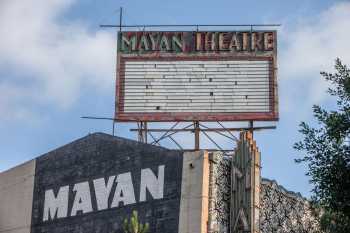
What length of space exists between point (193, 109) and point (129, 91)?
417cm

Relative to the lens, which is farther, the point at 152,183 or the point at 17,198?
the point at 17,198

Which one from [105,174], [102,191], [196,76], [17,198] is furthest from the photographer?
[196,76]

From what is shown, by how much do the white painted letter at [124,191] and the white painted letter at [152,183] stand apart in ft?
2.35

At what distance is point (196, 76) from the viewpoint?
168 feet

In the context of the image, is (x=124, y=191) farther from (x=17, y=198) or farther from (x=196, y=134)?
(x=17, y=198)

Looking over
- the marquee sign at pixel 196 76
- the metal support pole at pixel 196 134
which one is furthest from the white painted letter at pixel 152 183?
the marquee sign at pixel 196 76

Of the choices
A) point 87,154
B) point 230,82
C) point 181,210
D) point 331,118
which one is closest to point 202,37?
point 230,82

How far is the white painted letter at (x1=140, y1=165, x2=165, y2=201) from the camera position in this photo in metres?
43.8

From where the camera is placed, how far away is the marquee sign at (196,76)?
5028cm

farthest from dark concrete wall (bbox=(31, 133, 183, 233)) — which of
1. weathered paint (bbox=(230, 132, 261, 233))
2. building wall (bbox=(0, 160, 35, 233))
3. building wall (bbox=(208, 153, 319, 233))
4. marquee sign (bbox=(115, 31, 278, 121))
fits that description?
marquee sign (bbox=(115, 31, 278, 121))

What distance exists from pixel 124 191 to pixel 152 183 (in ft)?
6.41

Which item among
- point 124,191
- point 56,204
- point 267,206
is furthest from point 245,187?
point 56,204

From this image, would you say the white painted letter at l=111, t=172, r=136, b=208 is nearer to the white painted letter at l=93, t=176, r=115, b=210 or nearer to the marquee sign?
the white painted letter at l=93, t=176, r=115, b=210

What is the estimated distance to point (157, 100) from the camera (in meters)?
50.9
